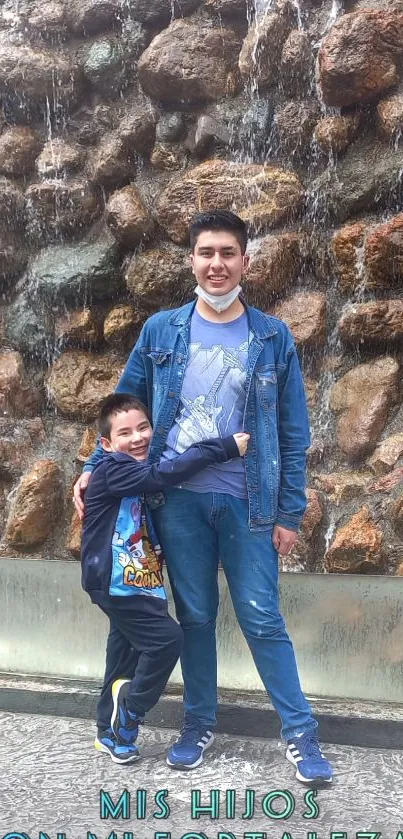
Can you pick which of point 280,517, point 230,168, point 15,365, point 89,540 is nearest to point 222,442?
point 280,517

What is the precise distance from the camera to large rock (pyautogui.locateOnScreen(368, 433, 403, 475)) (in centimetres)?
433

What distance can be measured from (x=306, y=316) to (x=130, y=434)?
287 cm

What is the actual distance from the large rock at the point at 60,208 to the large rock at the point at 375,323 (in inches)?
92.1

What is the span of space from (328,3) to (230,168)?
66.3 inches

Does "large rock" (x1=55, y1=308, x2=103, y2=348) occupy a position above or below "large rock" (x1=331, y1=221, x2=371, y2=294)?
below

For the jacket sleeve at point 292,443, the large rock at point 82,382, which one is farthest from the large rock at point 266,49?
the jacket sleeve at point 292,443

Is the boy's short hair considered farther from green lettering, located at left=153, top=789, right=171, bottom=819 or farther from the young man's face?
green lettering, located at left=153, top=789, right=171, bottom=819

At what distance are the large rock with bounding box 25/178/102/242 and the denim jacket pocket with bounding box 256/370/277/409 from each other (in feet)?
13.2

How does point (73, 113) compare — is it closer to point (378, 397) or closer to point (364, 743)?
point (378, 397)

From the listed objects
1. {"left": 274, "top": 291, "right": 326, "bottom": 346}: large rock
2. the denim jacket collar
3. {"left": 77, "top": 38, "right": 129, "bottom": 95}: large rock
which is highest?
{"left": 77, "top": 38, "right": 129, "bottom": 95}: large rock

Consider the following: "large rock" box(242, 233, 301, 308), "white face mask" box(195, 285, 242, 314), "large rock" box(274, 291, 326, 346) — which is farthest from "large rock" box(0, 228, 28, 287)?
"white face mask" box(195, 285, 242, 314)

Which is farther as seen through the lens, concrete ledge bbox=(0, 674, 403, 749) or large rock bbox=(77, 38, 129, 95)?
large rock bbox=(77, 38, 129, 95)

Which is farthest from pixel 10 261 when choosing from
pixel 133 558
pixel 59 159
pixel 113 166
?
pixel 133 558

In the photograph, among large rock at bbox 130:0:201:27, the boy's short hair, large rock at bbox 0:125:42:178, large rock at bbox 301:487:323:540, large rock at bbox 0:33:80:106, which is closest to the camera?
the boy's short hair
